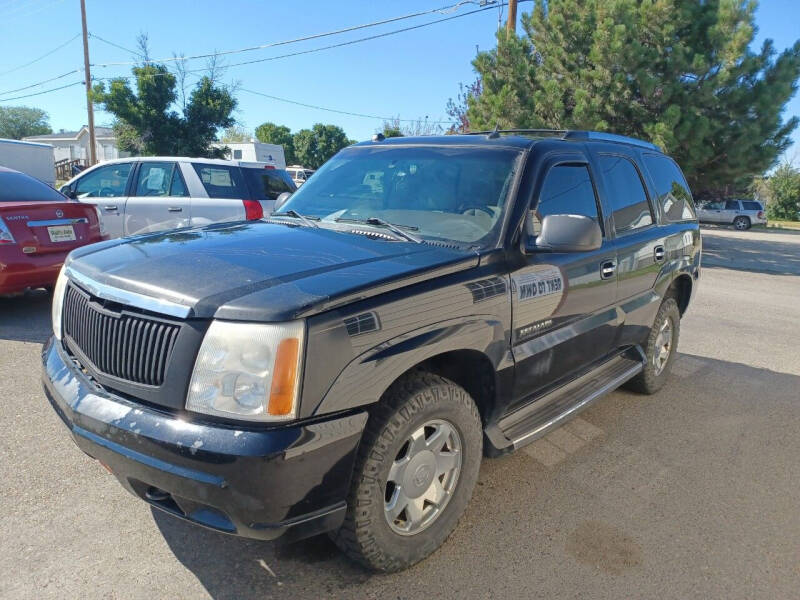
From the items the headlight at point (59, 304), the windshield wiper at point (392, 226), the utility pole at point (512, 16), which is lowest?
the headlight at point (59, 304)

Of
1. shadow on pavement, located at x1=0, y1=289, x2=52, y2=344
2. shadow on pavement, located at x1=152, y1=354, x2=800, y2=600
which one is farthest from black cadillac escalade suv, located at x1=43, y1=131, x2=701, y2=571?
shadow on pavement, located at x1=0, y1=289, x2=52, y2=344

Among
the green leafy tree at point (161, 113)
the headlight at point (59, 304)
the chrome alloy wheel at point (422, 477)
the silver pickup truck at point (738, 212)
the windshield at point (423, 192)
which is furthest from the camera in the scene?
the silver pickup truck at point (738, 212)

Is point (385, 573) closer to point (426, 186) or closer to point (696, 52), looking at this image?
point (426, 186)

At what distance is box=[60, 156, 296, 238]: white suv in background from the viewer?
8.09 metres

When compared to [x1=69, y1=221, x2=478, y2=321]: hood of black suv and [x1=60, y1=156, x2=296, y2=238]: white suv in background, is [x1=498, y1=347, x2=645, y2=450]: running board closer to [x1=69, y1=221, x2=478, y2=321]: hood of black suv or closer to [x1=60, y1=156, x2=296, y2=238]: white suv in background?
[x1=69, y1=221, x2=478, y2=321]: hood of black suv

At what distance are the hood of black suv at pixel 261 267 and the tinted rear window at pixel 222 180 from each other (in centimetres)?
539

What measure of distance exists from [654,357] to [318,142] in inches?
2059

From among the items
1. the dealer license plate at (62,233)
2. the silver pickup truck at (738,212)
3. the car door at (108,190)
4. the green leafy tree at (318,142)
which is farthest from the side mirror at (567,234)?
the green leafy tree at (318,142)

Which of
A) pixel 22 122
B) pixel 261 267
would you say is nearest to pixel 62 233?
pixel 261 267

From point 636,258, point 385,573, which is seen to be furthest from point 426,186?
point 385,573

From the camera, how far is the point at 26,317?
20.5 feet

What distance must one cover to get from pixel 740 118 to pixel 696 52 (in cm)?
191

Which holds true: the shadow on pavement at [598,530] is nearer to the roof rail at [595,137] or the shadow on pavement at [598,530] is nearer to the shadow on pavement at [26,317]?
the roof rail at [595,137]

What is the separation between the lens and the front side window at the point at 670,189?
179 inches
